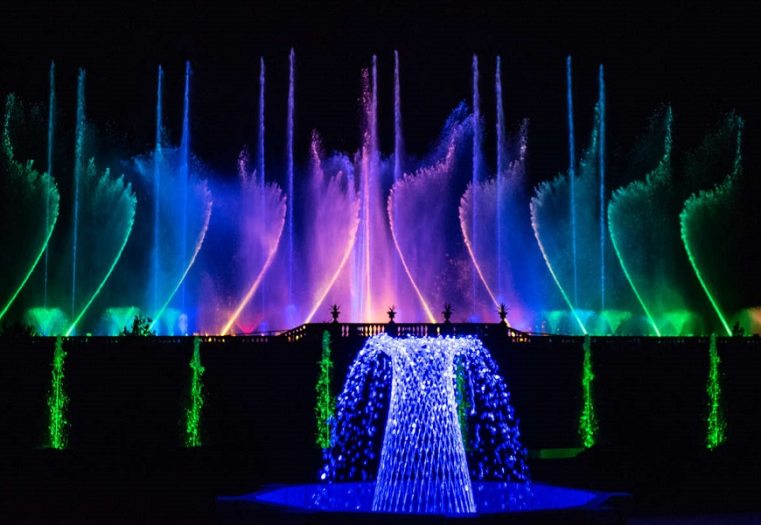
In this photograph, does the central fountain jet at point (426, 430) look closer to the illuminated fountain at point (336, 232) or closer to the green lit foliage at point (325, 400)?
the green lit foliage at point (325, 400)

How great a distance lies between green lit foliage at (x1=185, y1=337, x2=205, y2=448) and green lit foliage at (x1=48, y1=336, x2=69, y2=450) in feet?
11.2

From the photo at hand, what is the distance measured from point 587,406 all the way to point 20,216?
80.7 ft

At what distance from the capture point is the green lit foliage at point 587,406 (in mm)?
30812

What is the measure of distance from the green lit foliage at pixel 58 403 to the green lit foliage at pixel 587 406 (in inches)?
577

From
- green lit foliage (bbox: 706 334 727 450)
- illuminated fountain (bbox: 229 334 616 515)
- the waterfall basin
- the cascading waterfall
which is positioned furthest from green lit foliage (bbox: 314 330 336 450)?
green lit foliage (bbox: 706 334 727 450)

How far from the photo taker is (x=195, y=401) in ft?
98.5

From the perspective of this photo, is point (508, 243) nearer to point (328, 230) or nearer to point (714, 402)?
point (328, 230)

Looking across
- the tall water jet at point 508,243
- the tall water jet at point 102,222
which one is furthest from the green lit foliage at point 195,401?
the tall water jet at point 508,243

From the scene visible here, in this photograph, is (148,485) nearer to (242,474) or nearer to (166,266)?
(242,474)

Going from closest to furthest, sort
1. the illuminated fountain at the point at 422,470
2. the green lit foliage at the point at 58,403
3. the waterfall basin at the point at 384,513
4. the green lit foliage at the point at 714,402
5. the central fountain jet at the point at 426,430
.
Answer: the waterfall basin at the point at 384,513
the illuminated fountain at the point at 422,470
the central fountain jet at the point at 426,430
the green lit foliage at the point at 58,403
the green lit foliage at the point at 714,402

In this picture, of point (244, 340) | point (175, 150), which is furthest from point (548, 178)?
point (244, 340)

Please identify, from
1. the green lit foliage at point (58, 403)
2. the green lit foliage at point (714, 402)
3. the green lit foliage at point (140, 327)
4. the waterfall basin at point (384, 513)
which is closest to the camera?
the waterfall basin at point (384, 513)

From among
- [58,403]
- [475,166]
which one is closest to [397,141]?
[475,166]

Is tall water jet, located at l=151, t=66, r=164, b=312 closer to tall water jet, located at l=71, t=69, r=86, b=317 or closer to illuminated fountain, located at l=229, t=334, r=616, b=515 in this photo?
tall water jet, located at l=71, t=69, r=86, b=317
